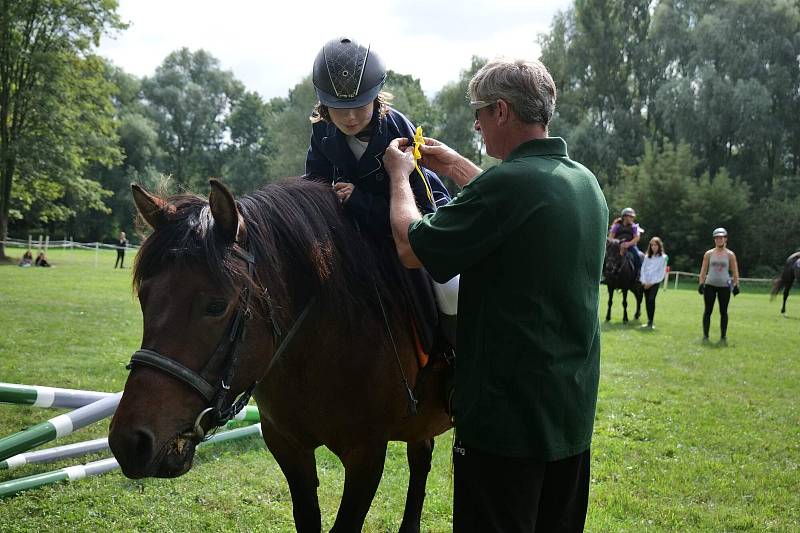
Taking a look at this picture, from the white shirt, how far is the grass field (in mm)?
2654

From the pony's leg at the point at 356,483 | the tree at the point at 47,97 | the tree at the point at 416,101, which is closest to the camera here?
the pony's leg at the point at 356,483

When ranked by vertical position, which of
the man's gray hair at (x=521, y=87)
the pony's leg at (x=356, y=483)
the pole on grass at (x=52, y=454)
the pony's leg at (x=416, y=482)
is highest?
the man's gray hair at (x=521, y=87)

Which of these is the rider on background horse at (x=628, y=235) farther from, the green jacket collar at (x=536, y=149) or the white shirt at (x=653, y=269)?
the green jacket collar at (x=536, y=149)

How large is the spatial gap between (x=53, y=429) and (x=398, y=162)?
2.59 meters

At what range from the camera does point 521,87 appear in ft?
6.82

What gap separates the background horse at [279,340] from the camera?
2031mm

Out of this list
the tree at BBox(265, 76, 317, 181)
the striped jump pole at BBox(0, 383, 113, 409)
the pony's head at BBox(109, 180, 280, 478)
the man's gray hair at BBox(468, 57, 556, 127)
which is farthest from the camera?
the tree at BBox(265, 76, 317, 181)

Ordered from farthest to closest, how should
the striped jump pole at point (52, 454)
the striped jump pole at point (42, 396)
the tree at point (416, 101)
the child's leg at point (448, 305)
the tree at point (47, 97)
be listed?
the tree at point (416, 101) < the tree at point (47, 97) < the striped jump pole at point (52, 454) < the striped jump pole at point (42, 396) < the child's leg at point (448, 305)

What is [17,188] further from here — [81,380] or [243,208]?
[243,208]

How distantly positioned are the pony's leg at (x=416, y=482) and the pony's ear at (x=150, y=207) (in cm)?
256

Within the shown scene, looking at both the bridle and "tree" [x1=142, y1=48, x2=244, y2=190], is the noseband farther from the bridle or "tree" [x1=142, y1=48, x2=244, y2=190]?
"tree" [x1=142, y1=48, x2=244, y2=190]

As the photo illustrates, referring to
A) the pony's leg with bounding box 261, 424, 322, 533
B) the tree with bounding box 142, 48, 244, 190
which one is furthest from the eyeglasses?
the tree with bounding box 142, 48, 244, 190

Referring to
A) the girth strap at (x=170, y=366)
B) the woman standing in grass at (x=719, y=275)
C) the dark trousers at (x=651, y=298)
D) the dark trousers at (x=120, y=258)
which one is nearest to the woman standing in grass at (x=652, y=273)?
the dark trousers at (x=651, y=298)

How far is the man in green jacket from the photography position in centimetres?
200
